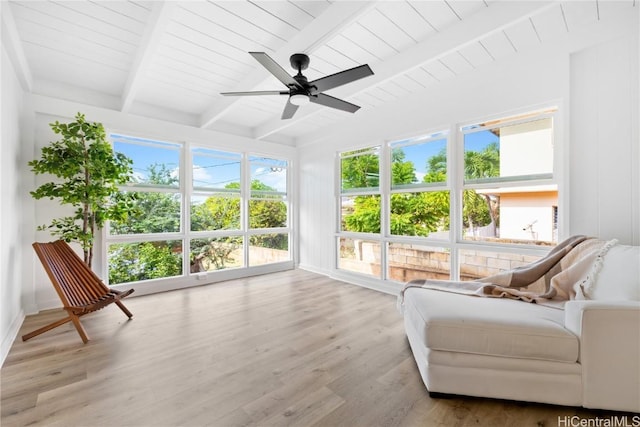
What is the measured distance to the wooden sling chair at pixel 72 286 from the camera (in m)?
2.43

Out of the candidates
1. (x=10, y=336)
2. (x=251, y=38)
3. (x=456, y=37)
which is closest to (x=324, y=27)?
(x=251, y=38)

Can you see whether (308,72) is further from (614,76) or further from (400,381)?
(400,381)

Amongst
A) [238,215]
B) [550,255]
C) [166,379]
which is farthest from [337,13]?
[238,215]

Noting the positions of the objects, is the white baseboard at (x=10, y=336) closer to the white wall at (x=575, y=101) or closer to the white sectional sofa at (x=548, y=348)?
the white sectional sofa at (x=548, y=348)

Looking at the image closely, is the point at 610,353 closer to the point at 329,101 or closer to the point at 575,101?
the point at 575,101

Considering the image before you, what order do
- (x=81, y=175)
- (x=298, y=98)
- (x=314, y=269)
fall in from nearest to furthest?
(x=298, y=98)
(x=81, y=175)
(x=314, y=269)

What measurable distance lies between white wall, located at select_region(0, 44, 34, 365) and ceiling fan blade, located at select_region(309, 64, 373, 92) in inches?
101

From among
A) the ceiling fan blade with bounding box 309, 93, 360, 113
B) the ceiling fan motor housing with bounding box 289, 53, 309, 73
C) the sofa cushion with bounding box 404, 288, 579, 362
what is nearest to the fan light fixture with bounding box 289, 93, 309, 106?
the ceiling fan blade with bounding box 309, 93, 360, 113

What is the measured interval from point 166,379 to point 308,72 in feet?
9.98

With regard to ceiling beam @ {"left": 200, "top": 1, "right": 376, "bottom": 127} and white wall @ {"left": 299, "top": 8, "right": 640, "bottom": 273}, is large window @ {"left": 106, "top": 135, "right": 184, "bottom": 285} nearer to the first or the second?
ceiling beam @ {"left": 200, "top": 1, "right": 376, "bottom": 127}

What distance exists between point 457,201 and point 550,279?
1310mm

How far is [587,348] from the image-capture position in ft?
4.94

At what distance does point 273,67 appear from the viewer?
6.45ft

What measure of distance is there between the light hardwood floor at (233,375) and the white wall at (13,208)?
0.26m
